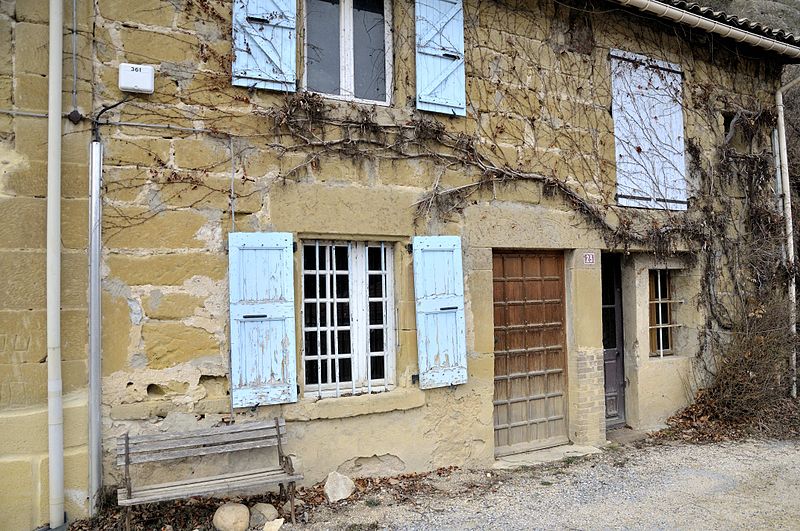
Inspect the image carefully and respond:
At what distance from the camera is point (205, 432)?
13.5 feet

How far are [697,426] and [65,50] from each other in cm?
717

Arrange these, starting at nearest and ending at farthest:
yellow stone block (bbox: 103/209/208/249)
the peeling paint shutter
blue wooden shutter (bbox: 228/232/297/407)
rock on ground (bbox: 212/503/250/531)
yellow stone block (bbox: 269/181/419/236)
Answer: rock on ground (bbox: 212/503/250/531) → yellow stone block (bbox: 103/209/208/249) → blue wooden shutter (bbox: 228/232/297/407) → yellow stone block (bbox: 269/181/419/236) → the peeling paint shutter

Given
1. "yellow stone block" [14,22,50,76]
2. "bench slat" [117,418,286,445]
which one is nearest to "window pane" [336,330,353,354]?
"bench slat" [117,418,286,445]

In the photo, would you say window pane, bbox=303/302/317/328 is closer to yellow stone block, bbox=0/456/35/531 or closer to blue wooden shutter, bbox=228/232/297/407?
blue wooden shutter, bbox=228/232/297/407

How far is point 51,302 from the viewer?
12.4 ft

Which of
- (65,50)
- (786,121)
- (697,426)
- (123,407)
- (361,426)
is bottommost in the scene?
(697,426)

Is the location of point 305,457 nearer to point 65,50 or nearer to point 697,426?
point 65,50

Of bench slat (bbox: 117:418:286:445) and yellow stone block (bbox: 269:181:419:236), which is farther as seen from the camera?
yellow stone block (bbox: 269:181:419:236)

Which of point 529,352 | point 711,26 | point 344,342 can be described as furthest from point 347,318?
point 711,26

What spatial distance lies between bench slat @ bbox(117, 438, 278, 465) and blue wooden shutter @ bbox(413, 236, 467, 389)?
4.76ft

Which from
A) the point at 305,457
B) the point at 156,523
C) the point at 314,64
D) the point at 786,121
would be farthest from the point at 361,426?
the point at 786,121

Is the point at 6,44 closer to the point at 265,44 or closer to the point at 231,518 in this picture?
the point at 265,44

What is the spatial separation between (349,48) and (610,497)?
442 centimetres

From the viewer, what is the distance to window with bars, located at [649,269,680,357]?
6.79 metres
